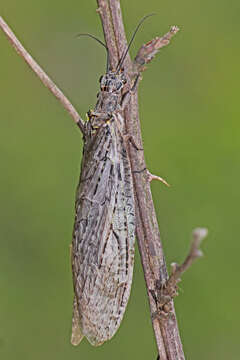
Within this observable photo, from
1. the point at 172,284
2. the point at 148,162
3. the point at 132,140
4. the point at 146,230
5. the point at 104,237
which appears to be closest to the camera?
the point at 172,284

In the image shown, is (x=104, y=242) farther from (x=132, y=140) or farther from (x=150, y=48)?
(x=150, y=48)

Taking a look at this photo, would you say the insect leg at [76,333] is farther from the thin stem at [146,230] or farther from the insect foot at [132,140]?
the insect foot at [132,140]

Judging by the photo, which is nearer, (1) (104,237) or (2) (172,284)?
(2) (172,284)
